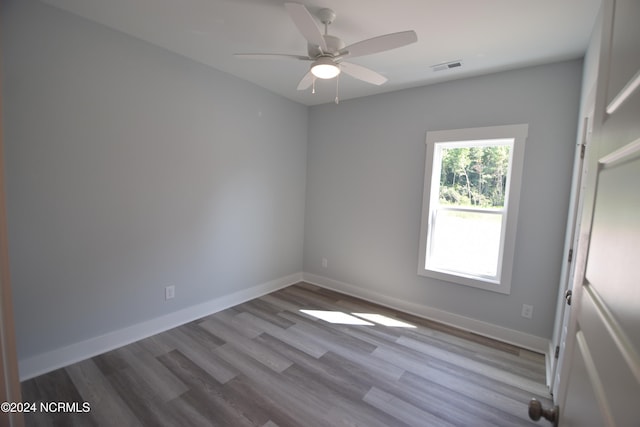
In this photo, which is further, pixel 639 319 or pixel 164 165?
pixel 164 165

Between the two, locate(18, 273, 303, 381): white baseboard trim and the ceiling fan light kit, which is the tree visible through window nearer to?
the ceiling fan light kit

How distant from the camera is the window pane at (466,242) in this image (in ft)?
9.46

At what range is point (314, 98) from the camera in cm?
378

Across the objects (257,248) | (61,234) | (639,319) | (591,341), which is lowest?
(257,248)

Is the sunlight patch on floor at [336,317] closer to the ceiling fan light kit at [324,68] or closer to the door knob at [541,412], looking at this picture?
the door knob at [541,412]

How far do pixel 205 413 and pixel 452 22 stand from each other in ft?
10.4

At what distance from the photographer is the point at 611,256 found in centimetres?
50

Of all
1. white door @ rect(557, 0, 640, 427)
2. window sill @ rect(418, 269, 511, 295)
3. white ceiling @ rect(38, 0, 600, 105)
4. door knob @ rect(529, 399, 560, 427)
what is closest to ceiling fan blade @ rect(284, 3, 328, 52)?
white ceiling @ rect(38, 0, 600, 105)

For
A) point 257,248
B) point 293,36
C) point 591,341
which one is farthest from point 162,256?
point 591,341

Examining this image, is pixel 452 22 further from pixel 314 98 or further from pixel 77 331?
pixel 77 331

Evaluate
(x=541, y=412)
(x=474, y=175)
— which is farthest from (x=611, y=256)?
(x=474, y=175)

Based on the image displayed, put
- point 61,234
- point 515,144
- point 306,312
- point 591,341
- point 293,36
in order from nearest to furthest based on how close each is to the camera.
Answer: point 591,341
point 61,234
point 293,36
point 515,144
point 306,312

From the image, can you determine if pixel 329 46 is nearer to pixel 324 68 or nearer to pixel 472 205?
pixel 324 68

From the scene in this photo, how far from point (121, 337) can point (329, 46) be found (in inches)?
116
